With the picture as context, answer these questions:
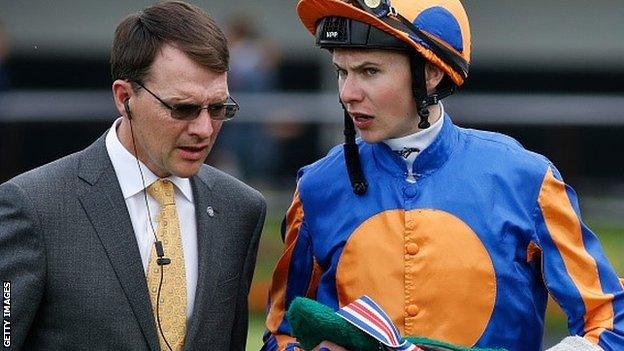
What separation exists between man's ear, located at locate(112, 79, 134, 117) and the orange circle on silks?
818 millimetres

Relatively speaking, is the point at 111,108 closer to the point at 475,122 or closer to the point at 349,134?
the point at 475,122

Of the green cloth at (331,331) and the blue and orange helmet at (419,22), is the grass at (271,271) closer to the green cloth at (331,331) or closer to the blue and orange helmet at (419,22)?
the blue and orange helmet at (419,22)

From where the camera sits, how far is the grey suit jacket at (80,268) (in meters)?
4.74

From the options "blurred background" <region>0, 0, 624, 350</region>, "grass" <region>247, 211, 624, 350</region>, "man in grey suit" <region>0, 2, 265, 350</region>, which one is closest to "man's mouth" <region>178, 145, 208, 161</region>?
"man in grey suit" <region>0, 2, 265, 350</region>

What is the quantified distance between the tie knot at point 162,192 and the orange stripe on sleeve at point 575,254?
3.82 feet

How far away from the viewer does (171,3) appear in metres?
5.04

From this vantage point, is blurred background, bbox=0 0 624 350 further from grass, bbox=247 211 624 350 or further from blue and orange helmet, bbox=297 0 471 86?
blue and orange helmet, bbox=297 0 471 86

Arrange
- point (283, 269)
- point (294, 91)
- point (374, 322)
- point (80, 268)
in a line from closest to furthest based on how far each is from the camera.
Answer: point (374, 322) → point (80, 268) → point (283, 269) → point (294, 91)

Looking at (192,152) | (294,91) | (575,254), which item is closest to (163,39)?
(192,152)

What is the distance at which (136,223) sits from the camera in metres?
4.98

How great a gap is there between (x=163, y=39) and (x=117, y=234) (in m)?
0.62

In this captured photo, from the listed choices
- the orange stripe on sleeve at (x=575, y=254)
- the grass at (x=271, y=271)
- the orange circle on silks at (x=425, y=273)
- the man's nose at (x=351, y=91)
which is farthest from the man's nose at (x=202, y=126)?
the grass at (x=271, y=271)

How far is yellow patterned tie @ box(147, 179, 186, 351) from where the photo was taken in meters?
4.92

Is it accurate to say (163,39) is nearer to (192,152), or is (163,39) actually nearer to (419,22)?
(192,152)
